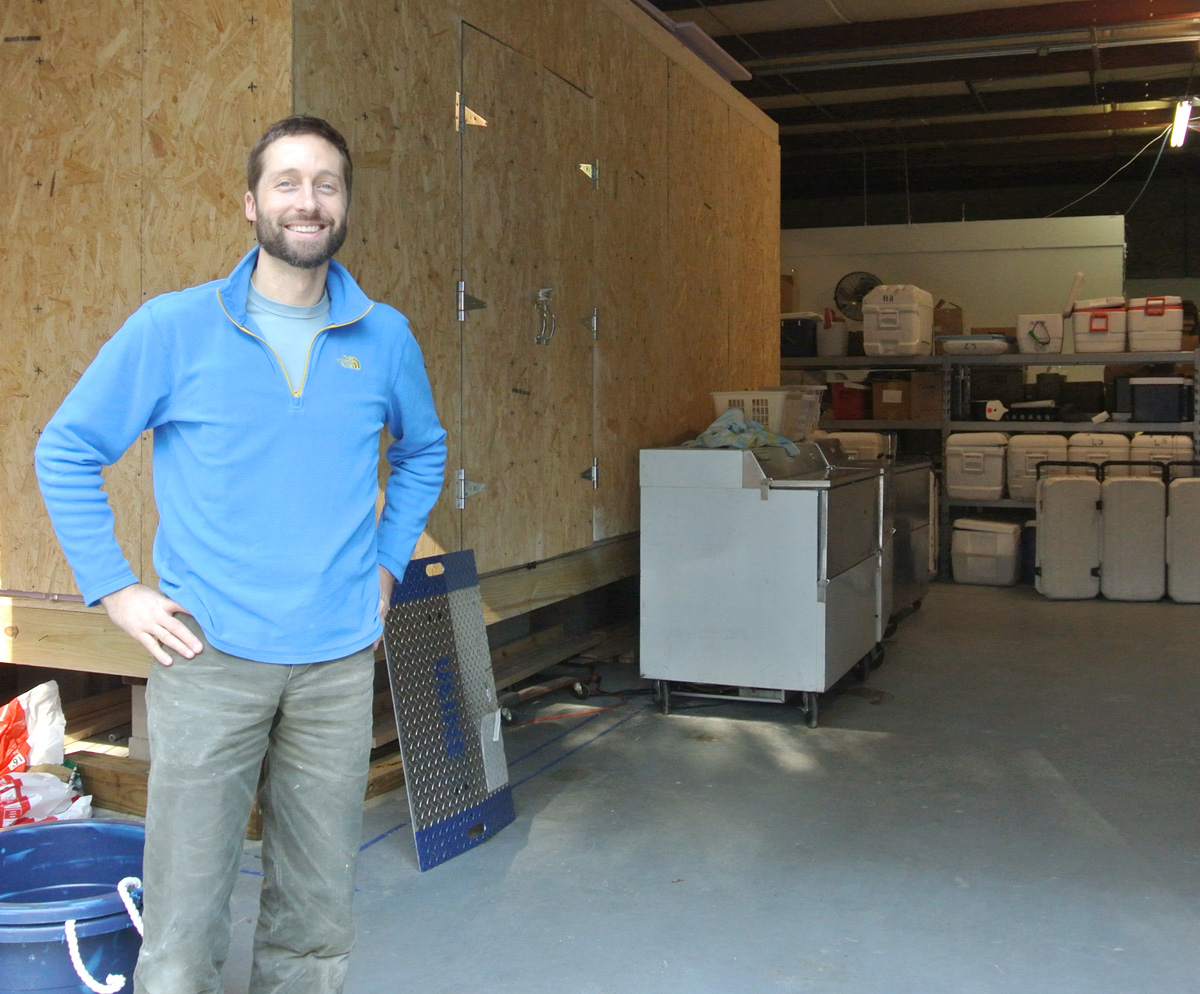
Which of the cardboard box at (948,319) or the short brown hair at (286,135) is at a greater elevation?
the cardboard box at (948,319)

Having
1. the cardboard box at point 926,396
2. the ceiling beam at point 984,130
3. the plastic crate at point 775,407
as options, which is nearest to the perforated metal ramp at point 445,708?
the plastic crate at point 775,407

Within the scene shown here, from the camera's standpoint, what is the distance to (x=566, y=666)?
18.9 feet

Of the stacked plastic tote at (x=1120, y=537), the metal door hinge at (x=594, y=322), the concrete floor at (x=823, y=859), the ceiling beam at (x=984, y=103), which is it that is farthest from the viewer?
the ceiling beam at (x=984, y=103)

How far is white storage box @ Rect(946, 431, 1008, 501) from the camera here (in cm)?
935

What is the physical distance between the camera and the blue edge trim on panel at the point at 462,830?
3.46 meters

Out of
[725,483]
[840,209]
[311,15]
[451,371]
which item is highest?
[840,209]

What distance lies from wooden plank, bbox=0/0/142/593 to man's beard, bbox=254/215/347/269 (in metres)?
1.78

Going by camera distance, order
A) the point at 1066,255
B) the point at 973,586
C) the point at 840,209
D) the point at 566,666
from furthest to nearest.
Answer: the point at 840,209 < the point at 1066,255 < the point at 973,586 < the point at 566,666

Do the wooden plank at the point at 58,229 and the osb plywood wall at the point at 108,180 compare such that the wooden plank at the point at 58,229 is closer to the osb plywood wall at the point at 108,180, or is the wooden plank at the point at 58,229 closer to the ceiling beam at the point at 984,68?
the osb plywood wall at the point at 108,180

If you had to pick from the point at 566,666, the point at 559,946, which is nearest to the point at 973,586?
the point at 566,666

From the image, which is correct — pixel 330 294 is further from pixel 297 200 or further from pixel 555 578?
pixel 555 578

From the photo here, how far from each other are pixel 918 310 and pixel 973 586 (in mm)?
2254

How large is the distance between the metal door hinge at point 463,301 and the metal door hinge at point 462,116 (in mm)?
529

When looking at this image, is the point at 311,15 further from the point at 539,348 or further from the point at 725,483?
the point at 725,483
